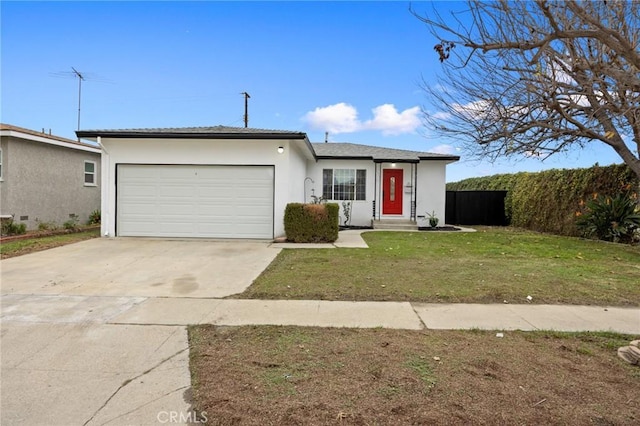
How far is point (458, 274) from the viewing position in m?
6.79

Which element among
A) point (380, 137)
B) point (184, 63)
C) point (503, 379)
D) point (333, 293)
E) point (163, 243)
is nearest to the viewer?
point (503, 379)

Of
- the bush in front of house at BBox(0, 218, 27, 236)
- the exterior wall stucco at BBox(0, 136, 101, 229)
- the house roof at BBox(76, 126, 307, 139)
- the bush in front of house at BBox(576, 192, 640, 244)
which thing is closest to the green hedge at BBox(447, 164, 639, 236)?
the bush in front of house at BBox(576, 192, 640, 244)

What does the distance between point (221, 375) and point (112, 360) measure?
44.4 inches

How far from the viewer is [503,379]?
114 inches

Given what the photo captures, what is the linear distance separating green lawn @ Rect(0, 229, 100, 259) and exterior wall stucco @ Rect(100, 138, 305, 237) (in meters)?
1.06

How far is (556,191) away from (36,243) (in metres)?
17.9

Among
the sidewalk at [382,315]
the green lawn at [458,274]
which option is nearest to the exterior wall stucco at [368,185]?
the green lawn at [458,274]

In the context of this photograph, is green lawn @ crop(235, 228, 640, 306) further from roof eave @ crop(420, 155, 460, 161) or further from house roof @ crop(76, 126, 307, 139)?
roof eave @ crop(420, 155, 460, 161)

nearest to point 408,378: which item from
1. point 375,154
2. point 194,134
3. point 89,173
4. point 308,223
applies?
point 308,223

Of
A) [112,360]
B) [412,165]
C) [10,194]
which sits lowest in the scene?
[112,360]

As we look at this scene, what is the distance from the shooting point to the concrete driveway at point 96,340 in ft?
8.48

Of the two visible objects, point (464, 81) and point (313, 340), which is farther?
point (464, 81)

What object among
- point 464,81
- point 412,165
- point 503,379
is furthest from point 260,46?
point 503,379

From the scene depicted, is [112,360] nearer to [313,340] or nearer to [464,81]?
[313,340]
